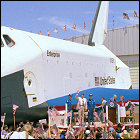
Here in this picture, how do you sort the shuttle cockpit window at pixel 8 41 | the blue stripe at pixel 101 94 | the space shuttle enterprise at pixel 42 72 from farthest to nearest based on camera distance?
the blue stripe at pixel 101 94 < the shuttle cockpit window at pixel 8 41 < the space shuttle enterprise at pixel 42 72

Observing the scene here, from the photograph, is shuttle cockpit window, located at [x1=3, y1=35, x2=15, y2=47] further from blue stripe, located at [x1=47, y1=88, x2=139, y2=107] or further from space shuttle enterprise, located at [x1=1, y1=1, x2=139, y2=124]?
blue stripe, located at [x1=47, y1=88, x2=139, y2=107]

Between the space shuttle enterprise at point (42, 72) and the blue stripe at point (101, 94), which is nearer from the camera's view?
the space shuttle enterprise at point (42, 72)

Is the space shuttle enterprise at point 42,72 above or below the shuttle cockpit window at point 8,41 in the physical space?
below

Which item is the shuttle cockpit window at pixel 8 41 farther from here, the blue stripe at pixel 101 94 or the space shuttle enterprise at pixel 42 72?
the blue stripe at pixel 101 94

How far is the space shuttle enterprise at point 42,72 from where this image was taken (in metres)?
8.54

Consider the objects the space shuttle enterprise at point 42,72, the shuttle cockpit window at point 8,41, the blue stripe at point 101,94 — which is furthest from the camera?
the blue stripe at point 101,94

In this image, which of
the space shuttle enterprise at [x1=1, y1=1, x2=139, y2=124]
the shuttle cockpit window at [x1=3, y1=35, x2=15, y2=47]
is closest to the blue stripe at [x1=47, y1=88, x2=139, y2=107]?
the space shuttle enterprise at [x1=1, y1=1, x2=139, y2=124]

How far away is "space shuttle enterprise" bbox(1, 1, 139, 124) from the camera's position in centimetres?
854

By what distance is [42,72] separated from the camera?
9555 millimetres

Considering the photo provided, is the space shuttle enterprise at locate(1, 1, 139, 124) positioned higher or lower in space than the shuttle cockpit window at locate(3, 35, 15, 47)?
lower

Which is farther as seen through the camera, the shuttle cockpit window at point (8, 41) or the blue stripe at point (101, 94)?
the blue stripe at point (101, 94)

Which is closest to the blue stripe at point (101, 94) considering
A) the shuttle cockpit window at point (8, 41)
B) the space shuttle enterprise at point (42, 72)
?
the space shuttle enterprise at point (42, 72)

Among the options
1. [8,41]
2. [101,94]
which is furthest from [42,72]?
[101,94]

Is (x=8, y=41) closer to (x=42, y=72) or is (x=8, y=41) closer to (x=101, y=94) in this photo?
(x=42, y=72)
